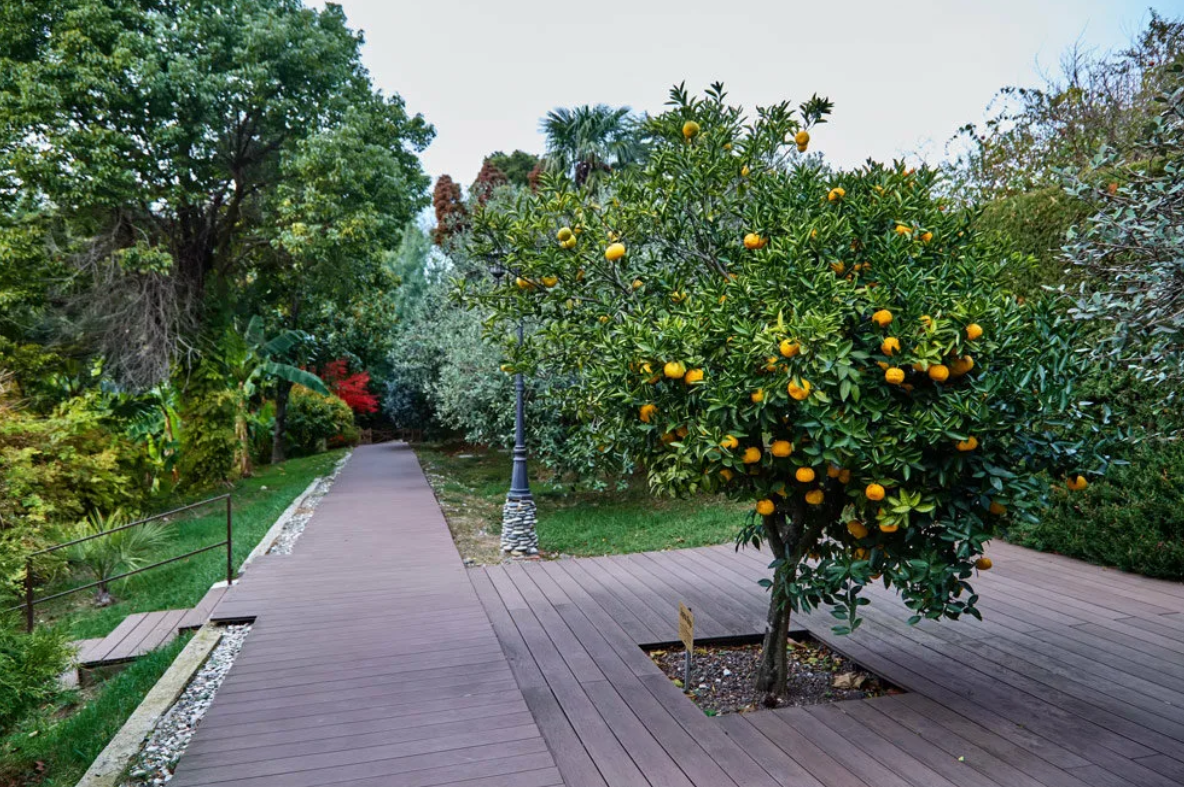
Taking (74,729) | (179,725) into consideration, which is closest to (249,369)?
(74,729)

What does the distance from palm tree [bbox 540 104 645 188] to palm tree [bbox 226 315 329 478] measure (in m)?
8.64

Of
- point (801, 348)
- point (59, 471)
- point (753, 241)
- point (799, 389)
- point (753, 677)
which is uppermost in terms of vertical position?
point (753, 241)

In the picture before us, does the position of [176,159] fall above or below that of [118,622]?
above

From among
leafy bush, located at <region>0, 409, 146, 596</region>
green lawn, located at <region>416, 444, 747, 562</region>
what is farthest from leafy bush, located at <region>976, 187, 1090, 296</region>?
leafy bush, located at <region>0, 409, 146, 596</region>

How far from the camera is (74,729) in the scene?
474cm

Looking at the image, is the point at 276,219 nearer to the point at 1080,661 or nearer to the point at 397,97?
the point at 397,97

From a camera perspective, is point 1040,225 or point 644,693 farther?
point 1040,225

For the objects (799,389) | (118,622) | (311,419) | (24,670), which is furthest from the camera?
(311,419)

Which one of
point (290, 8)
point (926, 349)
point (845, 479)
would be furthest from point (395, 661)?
point (290, 8)

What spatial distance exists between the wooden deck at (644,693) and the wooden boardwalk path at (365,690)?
0.02m

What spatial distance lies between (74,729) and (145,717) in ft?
3.43

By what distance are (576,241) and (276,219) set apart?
11.8 metres

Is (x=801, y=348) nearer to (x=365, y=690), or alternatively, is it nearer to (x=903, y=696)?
(x=903, y=696)

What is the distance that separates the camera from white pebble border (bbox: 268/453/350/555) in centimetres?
920
